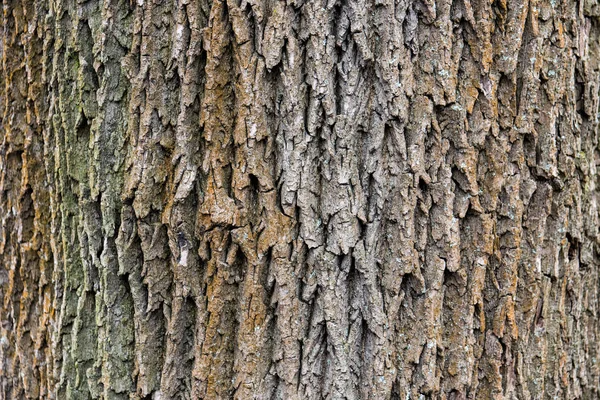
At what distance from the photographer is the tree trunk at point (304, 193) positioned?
5.07 feet

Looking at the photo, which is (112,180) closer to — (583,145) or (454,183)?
(454,183)

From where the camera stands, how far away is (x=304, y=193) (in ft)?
5.07

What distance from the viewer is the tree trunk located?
1544mm

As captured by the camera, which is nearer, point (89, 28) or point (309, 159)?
point (309, 159)

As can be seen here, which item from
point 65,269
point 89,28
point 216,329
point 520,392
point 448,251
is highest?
point 89,28

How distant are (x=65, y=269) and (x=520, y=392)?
59.2 inches

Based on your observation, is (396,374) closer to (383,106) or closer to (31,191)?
(383,106)

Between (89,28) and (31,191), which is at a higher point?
(89,28)

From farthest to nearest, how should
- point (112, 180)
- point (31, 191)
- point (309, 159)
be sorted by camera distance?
point (31, 191), point (112, 180), point (309, 159)

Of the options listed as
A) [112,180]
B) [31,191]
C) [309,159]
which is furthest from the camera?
[31,191]

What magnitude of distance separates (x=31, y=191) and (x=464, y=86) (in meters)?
1.45

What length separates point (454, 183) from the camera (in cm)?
163

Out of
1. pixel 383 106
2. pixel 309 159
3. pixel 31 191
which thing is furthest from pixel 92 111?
pixel 383 106

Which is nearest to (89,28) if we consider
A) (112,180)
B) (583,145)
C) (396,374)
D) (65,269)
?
(112,180)
